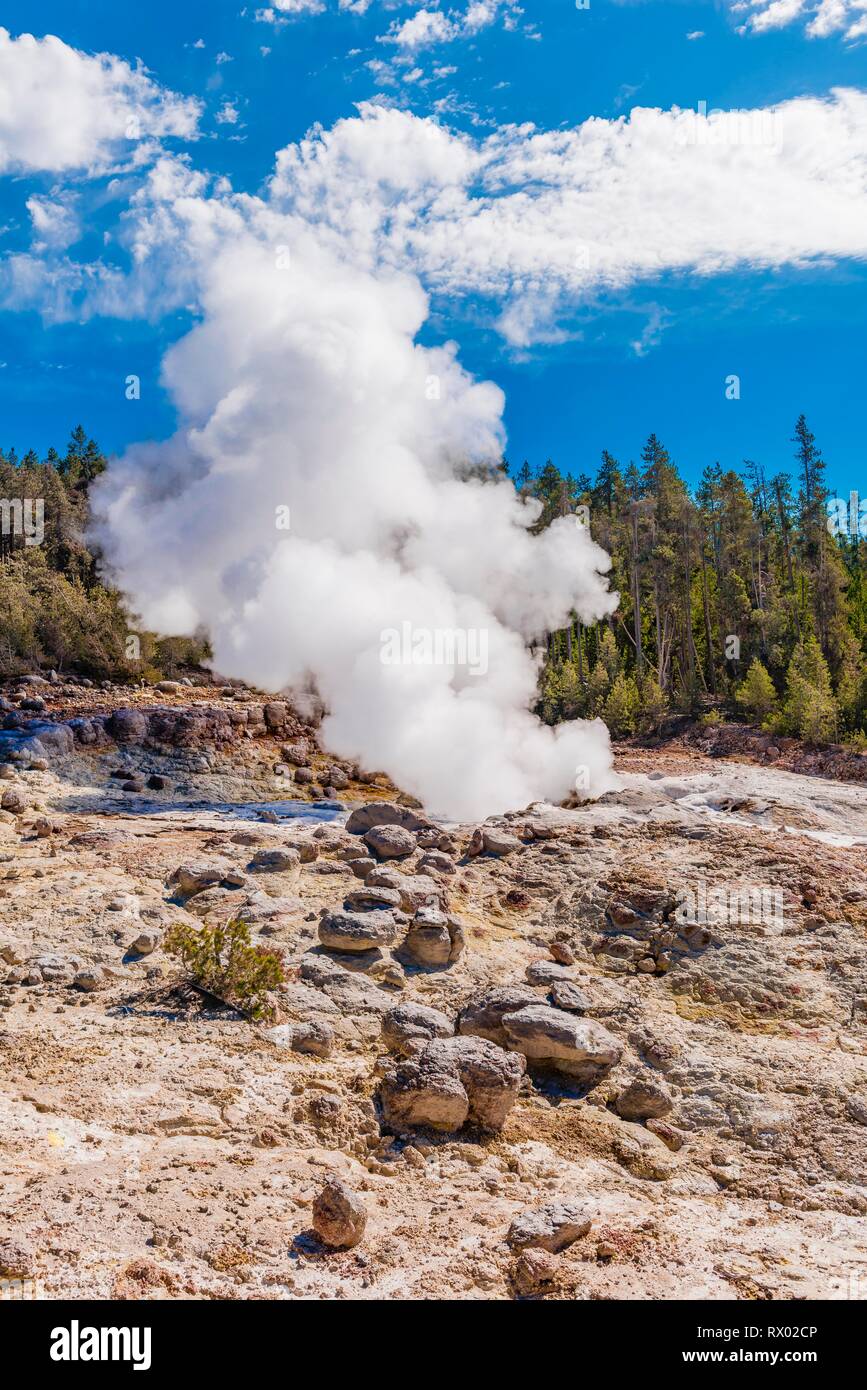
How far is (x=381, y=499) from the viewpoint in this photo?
1862cm

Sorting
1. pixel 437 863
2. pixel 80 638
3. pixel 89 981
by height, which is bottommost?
pixel 89 981

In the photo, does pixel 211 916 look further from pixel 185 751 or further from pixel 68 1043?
pixel 185 751

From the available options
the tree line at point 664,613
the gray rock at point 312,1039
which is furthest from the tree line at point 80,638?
the gray rock at point 312,1039

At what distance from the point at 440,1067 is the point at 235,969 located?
6.65 ft

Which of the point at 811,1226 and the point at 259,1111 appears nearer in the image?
the point at 811,1226

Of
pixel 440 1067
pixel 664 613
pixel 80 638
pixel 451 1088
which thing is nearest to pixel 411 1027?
pixel 440 1067

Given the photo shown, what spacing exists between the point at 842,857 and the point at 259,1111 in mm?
7649

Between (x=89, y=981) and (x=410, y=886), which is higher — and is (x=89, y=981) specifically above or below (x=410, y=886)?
below

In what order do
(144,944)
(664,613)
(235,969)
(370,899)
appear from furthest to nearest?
1. (664,613)
2. (370,899)
3. (144,944)
4. (235,969)

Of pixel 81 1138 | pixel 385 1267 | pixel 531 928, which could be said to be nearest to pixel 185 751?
pixel 531 928

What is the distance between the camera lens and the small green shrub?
662 cm

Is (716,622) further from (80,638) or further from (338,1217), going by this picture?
(338,1217)

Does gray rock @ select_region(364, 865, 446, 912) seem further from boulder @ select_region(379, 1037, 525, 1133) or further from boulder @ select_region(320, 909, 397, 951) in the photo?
boulder @ select_region(379, 1037, 525, 1133)

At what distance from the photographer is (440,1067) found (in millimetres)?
5434
